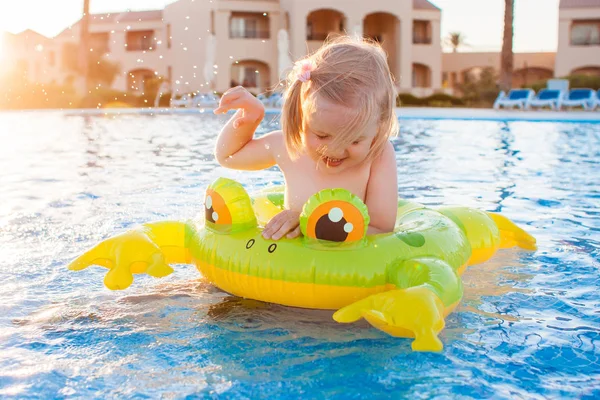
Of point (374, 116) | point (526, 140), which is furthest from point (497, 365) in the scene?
point (526, 140)

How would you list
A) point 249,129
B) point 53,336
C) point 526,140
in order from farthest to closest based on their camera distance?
point 526,140, point 249,129, point 53,336

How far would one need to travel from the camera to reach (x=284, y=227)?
2.67 metres

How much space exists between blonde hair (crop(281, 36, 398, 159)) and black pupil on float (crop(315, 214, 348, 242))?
0.28 m

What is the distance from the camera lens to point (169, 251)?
9.86ft

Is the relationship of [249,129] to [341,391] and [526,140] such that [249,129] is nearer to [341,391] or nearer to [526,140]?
[341,391]

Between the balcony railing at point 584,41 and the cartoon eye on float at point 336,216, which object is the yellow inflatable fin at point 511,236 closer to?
the cartoon eye on float at point 336,216

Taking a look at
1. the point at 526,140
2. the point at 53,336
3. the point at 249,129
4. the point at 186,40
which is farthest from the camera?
the point at 186,40

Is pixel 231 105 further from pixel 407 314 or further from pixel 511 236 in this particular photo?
pixel 511 236

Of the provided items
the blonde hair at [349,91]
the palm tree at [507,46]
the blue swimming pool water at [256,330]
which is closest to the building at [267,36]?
the palm tree at [507,46]

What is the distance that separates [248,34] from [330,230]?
27.9 meters

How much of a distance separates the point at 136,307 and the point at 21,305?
44cm

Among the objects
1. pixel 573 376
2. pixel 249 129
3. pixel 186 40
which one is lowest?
pixel 573 376

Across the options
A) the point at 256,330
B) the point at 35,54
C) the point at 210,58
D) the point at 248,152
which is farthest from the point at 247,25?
the point at 256,330

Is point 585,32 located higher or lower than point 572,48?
higher
